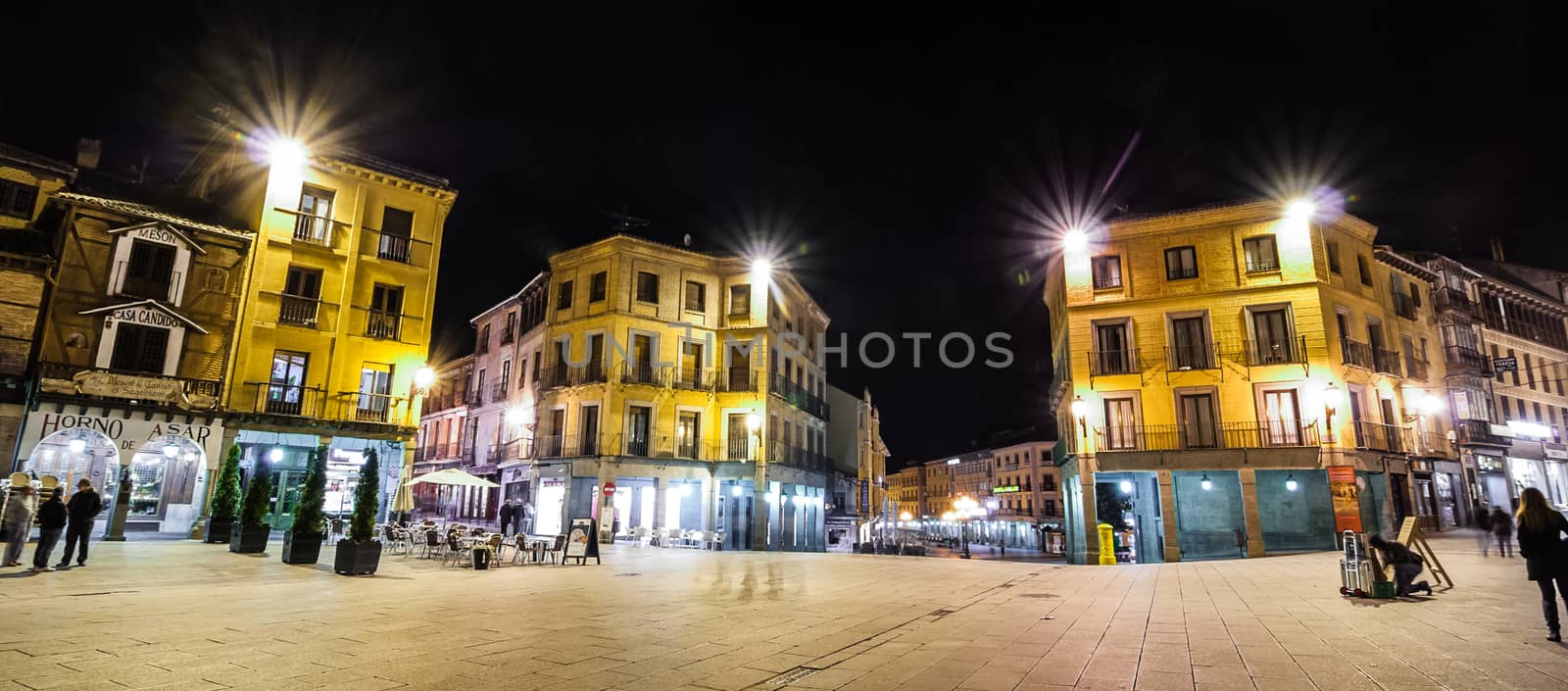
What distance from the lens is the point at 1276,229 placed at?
26.6 metres

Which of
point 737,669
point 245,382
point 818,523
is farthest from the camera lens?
point 818,523

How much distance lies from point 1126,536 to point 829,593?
40523 millimetres

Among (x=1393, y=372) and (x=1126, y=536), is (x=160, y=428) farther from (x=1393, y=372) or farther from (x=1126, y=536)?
(x=1126, y=536)

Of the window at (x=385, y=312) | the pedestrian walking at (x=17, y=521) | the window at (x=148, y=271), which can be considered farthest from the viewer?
the window at (x=385, y=312)

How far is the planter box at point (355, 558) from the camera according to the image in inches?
554

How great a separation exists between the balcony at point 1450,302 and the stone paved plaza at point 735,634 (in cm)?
2475

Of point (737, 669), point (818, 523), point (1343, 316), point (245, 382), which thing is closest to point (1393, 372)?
point (1343, 316)

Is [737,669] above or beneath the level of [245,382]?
beneath

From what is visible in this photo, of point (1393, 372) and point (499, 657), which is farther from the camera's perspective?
point (1393, 372)

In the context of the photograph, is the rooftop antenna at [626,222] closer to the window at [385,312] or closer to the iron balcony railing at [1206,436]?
the window at [385,312]

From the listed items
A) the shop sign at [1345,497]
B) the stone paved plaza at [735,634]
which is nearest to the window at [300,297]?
the stone paved plaza at [735,634]

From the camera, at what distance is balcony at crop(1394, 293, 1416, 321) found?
30.4 meters

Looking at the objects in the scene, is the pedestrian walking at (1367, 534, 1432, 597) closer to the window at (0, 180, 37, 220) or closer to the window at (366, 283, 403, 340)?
the window at (366, 283, 403, 340)

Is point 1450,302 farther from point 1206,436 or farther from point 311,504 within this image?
point 311,504
